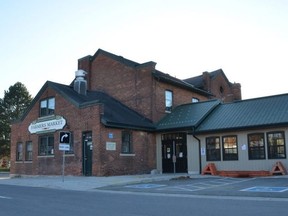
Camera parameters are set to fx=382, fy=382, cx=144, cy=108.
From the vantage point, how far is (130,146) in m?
26.8

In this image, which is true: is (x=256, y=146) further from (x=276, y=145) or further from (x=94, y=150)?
(x=94, y=150)

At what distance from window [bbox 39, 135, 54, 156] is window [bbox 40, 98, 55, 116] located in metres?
1.87

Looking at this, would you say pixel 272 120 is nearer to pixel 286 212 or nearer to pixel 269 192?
pixel 269 192

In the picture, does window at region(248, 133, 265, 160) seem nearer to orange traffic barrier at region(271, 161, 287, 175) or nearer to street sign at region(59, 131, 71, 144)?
orange traffic barrier at region(271, 161, 287, 175)

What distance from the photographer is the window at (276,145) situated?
898 inches

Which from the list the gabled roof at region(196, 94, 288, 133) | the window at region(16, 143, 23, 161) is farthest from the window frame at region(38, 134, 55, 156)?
the gabled roof at region(196, 94, 288, 133)

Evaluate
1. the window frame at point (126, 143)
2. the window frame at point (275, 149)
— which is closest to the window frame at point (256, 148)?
the window frame at point (275, 149)

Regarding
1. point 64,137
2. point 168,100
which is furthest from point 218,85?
point 64,137

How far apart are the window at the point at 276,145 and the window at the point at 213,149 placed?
3.48m

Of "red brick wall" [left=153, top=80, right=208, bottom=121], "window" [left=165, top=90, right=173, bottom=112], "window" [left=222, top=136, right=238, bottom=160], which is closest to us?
"window" [left=222, top=136, right=238, bottom=160]

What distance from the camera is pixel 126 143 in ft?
87.4

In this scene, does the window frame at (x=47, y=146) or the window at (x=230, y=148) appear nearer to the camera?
the window at (x=230, y=148)

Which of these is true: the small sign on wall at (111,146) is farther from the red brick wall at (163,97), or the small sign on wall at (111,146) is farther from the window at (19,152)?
the window at (19,152)

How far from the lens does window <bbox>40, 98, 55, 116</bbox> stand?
95.4 ft
